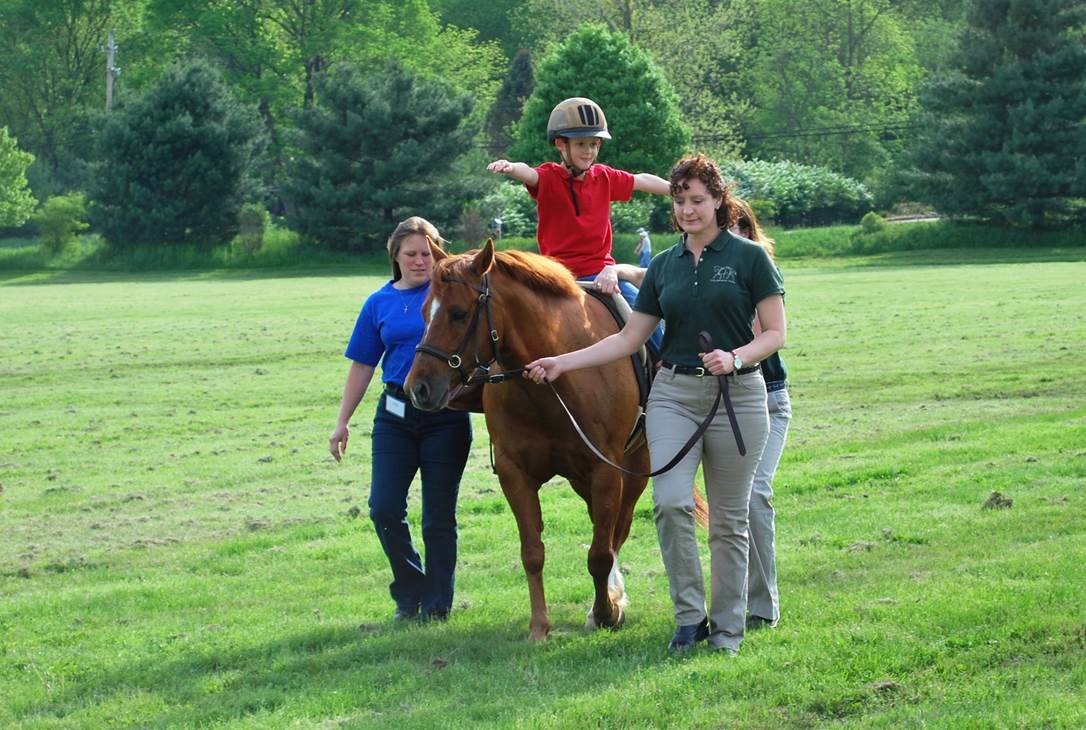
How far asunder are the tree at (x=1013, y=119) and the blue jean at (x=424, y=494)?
171 ft

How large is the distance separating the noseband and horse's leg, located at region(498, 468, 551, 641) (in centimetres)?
64

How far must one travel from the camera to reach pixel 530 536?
7.51 m

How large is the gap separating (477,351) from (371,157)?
58129mm

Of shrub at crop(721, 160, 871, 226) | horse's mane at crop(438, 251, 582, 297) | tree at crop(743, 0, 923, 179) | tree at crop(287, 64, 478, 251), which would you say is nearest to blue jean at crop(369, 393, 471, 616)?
horse's mane at crop(438, 251, 582, 297)

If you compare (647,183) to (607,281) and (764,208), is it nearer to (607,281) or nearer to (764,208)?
(607,281)

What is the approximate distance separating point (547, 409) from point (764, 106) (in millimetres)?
91554

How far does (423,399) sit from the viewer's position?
6.67 metres

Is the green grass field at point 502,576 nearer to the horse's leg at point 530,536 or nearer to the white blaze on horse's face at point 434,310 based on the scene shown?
the horse's leg at point 530,536

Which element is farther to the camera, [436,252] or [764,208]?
[764,208]

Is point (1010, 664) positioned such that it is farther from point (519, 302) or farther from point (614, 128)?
point (614, 128)

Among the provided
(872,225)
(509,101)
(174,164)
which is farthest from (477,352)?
(509,101)

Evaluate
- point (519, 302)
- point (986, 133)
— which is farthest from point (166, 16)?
point (519, 302)

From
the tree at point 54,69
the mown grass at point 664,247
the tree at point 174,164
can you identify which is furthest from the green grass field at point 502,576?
the tree at point 54,69

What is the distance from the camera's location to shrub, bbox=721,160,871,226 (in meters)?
71.7
